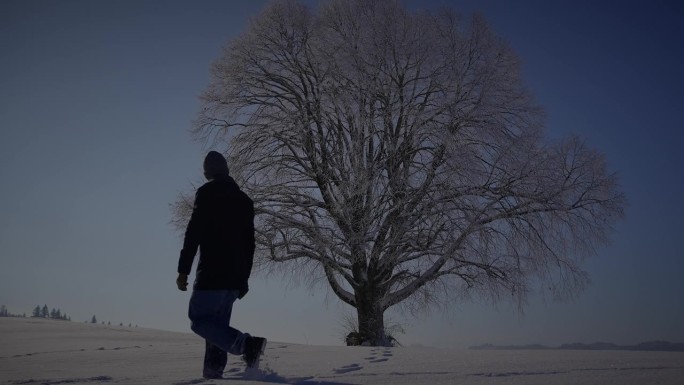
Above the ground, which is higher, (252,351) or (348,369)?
(252,351)

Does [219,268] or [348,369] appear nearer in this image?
[219,268]

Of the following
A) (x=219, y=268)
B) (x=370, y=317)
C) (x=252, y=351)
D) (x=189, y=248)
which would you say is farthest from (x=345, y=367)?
(x=370, y=317)

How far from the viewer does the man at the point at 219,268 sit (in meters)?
3.71

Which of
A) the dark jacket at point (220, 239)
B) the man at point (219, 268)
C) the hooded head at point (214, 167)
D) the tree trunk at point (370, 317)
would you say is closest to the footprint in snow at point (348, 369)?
the man at point (219, 268)

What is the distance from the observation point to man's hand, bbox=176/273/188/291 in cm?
385

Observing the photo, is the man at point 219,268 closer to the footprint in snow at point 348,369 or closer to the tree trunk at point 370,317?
the footprint in snow at point 348,369

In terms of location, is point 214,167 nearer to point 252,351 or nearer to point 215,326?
point 215,326

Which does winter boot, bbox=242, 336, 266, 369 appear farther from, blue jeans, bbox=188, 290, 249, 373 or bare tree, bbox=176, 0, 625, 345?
bare tree, bbox=176, 0, 625, 345

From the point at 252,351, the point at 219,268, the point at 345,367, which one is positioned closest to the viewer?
the point at 252,351

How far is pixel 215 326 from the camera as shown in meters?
3.71

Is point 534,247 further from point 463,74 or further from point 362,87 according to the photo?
point 362,87

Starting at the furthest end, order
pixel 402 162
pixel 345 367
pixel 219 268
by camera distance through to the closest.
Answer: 1. pixel 402 162
2. pixel 345 367
3. pixel 219 268

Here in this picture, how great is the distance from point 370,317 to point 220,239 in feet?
26.2

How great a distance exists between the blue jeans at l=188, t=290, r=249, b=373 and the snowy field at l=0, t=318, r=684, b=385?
166mm
